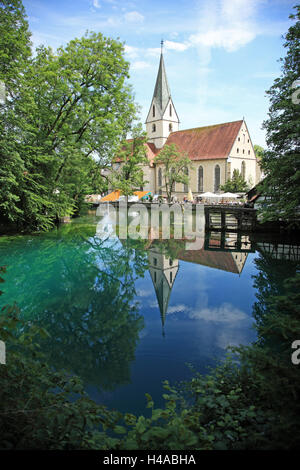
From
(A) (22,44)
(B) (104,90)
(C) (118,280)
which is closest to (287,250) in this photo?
(C) (118,280)

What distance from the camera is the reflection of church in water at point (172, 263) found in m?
9.75

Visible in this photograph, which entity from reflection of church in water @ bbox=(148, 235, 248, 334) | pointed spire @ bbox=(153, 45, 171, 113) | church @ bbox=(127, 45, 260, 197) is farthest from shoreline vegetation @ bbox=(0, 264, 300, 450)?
pointed spire @ bbox=(153, 45, 171, 113)

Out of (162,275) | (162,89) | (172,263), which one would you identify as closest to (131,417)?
(162,275)

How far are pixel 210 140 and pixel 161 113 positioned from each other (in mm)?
14232

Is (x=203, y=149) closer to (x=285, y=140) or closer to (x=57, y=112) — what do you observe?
(x=57, y=112)

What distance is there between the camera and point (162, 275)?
458 inches

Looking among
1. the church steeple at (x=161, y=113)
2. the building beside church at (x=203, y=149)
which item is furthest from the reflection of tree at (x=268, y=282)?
the church steeple at (x=161, y=113)

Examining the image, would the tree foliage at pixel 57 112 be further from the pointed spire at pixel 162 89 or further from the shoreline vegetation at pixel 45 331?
the pointed spire at pixel 162 89

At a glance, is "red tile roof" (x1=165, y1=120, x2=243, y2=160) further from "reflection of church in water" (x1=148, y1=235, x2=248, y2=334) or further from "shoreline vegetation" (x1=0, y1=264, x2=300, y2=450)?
"shoreline vegetation" (x1=0, y1=264, x2=300, y2=450)

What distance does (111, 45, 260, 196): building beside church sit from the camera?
53000 mm
